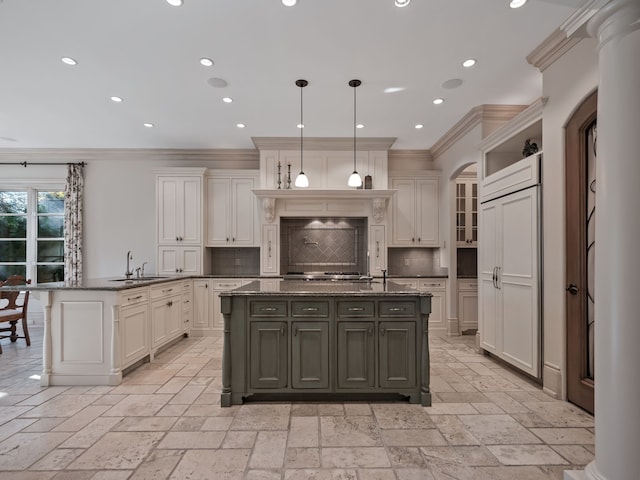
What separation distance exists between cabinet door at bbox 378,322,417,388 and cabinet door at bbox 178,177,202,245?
3.71 metres

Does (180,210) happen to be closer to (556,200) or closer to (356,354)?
(356,354)

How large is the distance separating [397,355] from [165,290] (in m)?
3.09

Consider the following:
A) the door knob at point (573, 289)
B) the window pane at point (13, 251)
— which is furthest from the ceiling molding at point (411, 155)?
the window pane at point (13, 251)

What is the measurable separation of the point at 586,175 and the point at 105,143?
6.48m

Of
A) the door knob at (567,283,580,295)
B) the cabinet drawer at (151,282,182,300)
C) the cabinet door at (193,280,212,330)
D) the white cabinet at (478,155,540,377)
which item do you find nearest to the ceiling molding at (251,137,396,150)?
the white cabinet at (478,155,540,377)

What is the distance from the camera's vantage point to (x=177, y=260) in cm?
538

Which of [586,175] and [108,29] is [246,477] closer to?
[586,175]

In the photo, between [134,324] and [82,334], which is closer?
[82,334]

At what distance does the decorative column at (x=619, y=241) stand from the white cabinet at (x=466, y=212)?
4.13 metres

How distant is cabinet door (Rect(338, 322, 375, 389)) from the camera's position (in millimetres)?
2730

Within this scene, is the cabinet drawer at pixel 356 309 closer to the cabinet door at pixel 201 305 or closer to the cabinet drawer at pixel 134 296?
the cabinet drawer at pixel 134 296

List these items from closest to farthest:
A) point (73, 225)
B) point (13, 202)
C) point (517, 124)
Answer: point (517, 124)
point (73, 225)
point (13, 202)

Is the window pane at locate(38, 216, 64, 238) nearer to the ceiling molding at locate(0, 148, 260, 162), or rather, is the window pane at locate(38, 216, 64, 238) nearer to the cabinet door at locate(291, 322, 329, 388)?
the ceiling molding at locate(0, 148, 260, 162)

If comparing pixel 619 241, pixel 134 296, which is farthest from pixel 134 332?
pixel 619 241
